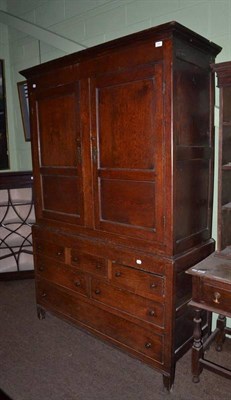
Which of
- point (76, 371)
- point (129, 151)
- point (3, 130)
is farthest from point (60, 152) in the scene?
point (3, 130)

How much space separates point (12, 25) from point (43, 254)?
2766 millimetres

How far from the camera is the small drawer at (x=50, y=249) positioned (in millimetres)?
2457

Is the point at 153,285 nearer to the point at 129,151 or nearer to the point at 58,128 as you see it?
the point at 129,151

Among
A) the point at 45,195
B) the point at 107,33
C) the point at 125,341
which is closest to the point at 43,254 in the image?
the point at 45,195

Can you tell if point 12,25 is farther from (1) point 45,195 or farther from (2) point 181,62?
(2) point 181,62

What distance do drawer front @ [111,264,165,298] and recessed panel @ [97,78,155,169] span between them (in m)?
0.66

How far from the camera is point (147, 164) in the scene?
Result: 1810mm

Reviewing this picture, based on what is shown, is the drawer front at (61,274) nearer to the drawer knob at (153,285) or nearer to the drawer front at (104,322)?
the drawer front at (104,322)

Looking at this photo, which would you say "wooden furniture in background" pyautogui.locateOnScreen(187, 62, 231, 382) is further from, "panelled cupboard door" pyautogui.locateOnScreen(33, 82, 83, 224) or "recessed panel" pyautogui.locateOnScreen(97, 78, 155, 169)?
"panelled cupboard door" pyautogui.locateOnScreen(33, 82, 83, 224)

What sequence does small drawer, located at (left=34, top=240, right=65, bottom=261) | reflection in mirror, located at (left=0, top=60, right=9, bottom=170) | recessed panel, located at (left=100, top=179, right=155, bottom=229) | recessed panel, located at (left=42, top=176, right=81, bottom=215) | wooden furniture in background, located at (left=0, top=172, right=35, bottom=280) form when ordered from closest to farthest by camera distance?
1. recessed panel, located at (left=100, top=179, right=155, bottom=229)
2. recessed panel, located at (left=42, top=176, right=81, bottom=215)
3. small drawer, located at (left=34, top=240, right=65, bottom=261)
4. wooden furniture in background, located at (left=0, top=172, right=35, bottom=280)
5. reflection in mirror, located at (left=0, top=60, right=9, bottom=170)

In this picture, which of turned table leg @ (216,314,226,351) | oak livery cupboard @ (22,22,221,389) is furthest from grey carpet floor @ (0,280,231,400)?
oak livery cupboard @ (22,22,221,389)

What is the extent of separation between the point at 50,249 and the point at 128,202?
948 millimetres

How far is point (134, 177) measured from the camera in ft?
6.15

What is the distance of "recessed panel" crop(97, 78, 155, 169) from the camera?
1.76 m
